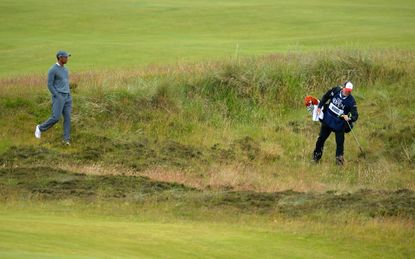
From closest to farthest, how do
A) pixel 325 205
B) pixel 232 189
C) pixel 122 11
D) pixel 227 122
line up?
pixel 325 205, pixel 232 189, pixel 227 122, pixel 122 11

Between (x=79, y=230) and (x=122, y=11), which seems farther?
(x=122, y=11)

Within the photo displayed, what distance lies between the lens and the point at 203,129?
81.3 feet

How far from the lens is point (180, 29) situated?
43000 millimetres

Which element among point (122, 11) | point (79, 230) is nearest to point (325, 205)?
point (79, 230)

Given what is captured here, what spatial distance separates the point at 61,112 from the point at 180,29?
2197 centimetres

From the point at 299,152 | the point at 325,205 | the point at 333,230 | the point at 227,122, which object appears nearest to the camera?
the point at 333,230

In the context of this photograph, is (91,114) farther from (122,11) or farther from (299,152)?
(122,11)

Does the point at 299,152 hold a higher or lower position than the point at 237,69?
lower

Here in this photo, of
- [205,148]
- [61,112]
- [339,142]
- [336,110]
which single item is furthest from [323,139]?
[61,112]

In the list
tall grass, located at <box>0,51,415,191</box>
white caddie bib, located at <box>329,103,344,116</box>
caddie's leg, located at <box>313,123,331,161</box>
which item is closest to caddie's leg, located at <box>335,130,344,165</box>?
caddie's leg, located at <box>313,123,331,161</box>

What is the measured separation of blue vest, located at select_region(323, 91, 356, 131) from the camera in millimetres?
21562

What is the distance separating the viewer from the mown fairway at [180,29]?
31578 mm

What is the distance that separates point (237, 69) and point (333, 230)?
1303 centimetres

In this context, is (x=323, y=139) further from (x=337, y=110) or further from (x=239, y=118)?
(x=239, y=118)
